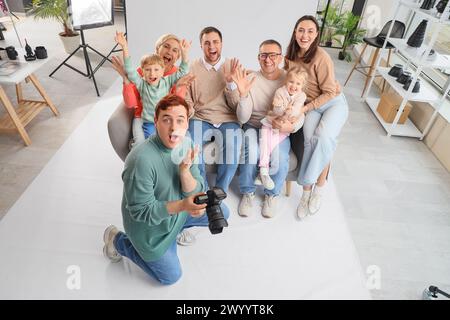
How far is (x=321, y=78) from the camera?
7.10ft

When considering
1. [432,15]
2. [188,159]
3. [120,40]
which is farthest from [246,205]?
[432,15]

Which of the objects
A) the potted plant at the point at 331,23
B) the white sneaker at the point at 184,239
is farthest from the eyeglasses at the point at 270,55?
the potted plant at the point at 331,23

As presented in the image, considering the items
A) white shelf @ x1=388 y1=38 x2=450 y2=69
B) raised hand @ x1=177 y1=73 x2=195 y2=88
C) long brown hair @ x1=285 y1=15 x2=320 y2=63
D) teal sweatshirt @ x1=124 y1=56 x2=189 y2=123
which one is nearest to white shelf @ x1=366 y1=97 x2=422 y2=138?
white shelf @ x1=388 y1=38 x2=450 y2=69

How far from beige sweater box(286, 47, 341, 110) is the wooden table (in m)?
2.06

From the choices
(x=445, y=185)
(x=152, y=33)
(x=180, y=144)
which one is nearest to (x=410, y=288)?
(x=445, y=185)

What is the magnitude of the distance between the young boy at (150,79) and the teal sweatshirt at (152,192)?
0.65 metres

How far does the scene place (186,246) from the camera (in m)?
2.00

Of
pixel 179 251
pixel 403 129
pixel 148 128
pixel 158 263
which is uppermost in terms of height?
pixel 148 128

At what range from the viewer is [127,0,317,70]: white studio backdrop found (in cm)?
328

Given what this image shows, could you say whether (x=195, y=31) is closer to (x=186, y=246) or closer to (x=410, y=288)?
(x=186, y=246)

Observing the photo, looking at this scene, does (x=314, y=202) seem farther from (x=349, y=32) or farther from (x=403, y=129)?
(x=349, y=32)

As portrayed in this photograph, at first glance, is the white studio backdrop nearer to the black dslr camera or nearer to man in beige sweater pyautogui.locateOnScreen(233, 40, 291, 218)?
man in beige sweater pyautogui.locateOnScreen(233, 40, 291, 218)

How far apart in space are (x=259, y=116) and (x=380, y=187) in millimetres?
1217

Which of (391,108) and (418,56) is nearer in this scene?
(418,56)
